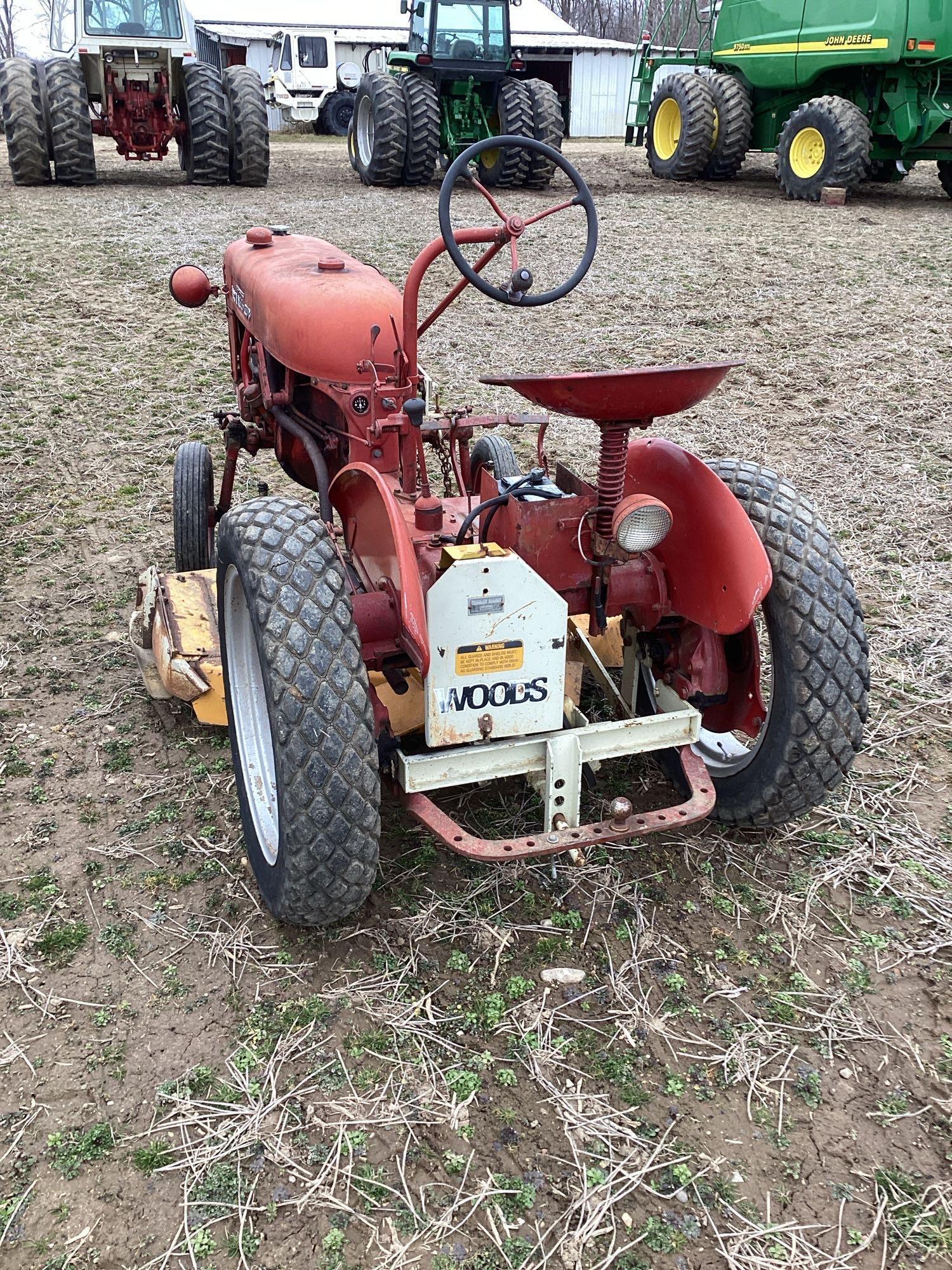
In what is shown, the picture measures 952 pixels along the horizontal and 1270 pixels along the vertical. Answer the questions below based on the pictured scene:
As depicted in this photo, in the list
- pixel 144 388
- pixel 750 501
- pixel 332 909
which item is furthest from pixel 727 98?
pixel 332 909

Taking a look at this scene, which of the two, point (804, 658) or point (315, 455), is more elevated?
point (315, 455)

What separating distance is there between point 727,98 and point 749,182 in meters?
1.07

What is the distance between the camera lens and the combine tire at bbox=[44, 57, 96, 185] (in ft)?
35.0

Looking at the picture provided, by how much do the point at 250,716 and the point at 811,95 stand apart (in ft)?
38.2

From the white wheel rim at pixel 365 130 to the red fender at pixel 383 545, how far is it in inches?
417

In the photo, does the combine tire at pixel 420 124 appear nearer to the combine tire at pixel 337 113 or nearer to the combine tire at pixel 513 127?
the combine tire at pixel 513 127

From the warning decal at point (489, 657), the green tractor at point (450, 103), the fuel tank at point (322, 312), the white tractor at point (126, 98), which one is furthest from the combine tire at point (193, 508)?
the white tractor at point (126, 98)

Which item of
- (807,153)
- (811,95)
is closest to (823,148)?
(807,153)

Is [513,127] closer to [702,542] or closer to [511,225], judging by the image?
[511,225]

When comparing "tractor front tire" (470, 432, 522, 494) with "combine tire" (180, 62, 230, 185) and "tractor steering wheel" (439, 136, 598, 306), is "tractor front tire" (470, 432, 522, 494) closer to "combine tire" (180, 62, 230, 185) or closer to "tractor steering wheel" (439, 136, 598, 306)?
"tractor steering wheel" (439, 136, 598, 306)

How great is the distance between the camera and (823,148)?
1093cm

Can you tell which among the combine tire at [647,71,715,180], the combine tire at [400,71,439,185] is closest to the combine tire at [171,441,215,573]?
the combine tire at [400,71,439,185]

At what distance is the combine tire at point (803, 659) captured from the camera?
7.88 ft

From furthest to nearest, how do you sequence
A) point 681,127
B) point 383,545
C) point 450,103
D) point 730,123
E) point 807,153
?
1. point 450,103
2. point 681,127
3. point 730,123
4. point 807,153
5. point 383,545
